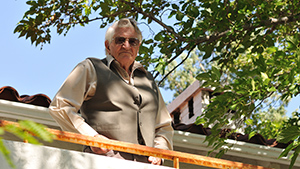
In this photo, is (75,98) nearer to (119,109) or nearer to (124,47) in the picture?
(119,109)

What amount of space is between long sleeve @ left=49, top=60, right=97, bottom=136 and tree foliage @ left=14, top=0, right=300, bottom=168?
191 centimetres

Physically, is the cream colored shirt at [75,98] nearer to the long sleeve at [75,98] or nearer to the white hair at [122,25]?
the long sleeve at [75,98]

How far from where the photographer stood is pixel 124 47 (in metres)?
2.87

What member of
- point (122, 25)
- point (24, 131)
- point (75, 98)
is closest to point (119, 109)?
point (75, 98)

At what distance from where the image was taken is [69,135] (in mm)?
2305

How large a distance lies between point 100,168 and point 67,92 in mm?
538

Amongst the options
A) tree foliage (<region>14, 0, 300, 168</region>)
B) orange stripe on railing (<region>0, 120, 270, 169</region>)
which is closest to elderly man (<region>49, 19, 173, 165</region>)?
orange stripe on railing (<region>0, 120, 270, 169</region>)

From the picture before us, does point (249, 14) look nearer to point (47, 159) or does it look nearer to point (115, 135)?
point (115, 135)

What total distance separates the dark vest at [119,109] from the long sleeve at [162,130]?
11cm

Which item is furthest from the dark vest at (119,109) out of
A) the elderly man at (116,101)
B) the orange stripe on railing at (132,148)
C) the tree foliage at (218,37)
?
the tree foliage at (218,37)

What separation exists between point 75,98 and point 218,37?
9.90ft

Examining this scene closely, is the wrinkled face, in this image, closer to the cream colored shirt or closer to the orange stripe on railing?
the cream colored shirt

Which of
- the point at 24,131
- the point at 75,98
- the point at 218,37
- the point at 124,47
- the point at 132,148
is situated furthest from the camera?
the point at 218,37

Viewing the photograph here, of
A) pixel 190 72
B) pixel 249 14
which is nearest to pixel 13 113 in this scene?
pixel 249 14
